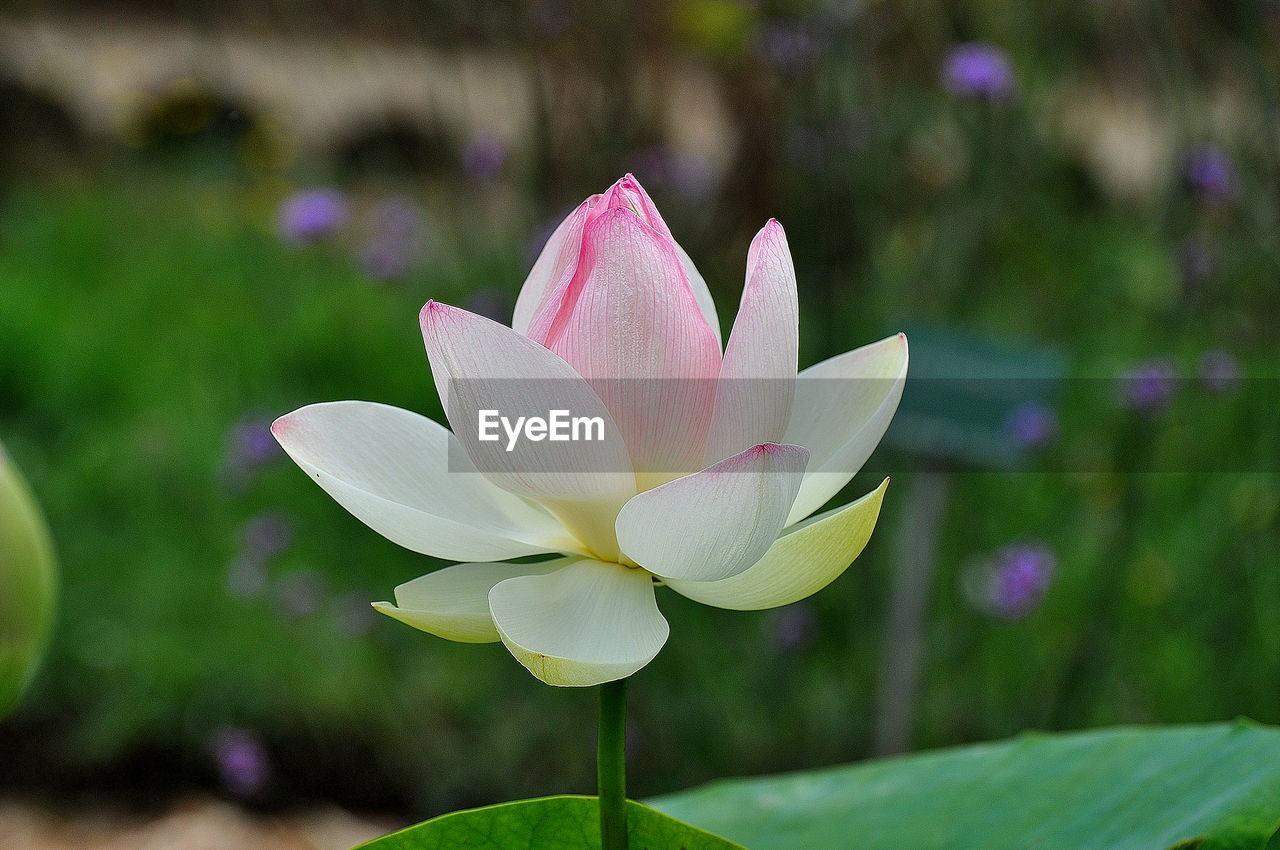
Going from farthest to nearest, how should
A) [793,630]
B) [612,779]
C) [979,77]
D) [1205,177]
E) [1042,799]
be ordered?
[793,630], [1205,177], [979,77], [1042,799], [612,779]

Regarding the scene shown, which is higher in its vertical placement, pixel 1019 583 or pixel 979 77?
pixel 979 77

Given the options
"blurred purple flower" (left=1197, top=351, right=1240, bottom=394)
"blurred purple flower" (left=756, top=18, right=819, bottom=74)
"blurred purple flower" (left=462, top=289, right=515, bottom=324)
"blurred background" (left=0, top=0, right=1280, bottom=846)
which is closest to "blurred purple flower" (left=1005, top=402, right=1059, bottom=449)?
"blurred background" (left=0, top=0, right=1280, bottom=846)

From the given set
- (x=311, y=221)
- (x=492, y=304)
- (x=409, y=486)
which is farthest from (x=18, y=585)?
(x=492, y=304)

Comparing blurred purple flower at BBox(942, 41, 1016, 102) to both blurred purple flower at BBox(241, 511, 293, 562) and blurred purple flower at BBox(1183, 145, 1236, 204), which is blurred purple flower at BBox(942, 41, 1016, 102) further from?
blurred purple flower at BBox(241, 511, 293, 562)

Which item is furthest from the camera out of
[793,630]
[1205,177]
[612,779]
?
[793,630]

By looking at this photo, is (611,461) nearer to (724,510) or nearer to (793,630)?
(724,510)

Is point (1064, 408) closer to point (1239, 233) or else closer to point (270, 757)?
point (1239, 233)

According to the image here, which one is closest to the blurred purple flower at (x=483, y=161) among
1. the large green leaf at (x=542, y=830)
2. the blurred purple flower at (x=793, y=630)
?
the blurred purple flower at (x=793, y=630)
